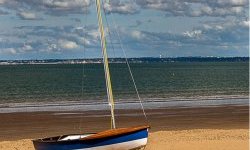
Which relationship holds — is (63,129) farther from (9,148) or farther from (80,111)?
(80,111)

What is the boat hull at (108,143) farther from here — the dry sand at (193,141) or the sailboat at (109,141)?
the dry sand at (193,141)

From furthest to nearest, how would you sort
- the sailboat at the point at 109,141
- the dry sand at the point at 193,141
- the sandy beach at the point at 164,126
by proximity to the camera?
the sandy beach at the point at 164,126, the dry sand at the point at 193,141, the sailboat at the point at 109,141

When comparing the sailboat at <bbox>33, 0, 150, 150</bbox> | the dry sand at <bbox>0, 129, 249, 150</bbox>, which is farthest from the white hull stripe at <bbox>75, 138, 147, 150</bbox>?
the dry sand at <bbox>0, 129, 249, 150</bbox>

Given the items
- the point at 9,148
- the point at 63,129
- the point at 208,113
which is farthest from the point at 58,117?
the point at 9,148

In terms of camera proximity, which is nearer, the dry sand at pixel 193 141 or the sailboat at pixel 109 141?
the sailboat at pixel 109 141

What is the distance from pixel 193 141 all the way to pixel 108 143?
6.31 metres

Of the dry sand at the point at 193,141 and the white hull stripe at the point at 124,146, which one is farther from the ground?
the white hull stripe at the point at 124,146

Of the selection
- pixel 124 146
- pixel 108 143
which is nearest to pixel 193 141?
pixel 124 146

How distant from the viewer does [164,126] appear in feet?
125

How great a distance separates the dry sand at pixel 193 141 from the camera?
26.6 m

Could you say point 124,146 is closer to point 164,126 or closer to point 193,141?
point 193,141

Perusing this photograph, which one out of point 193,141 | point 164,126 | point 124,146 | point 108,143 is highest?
point 108,143

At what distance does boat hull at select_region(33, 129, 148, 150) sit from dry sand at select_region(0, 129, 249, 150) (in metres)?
3.31

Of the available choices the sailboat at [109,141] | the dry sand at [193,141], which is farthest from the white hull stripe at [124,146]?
the dry sand at [193,141]
